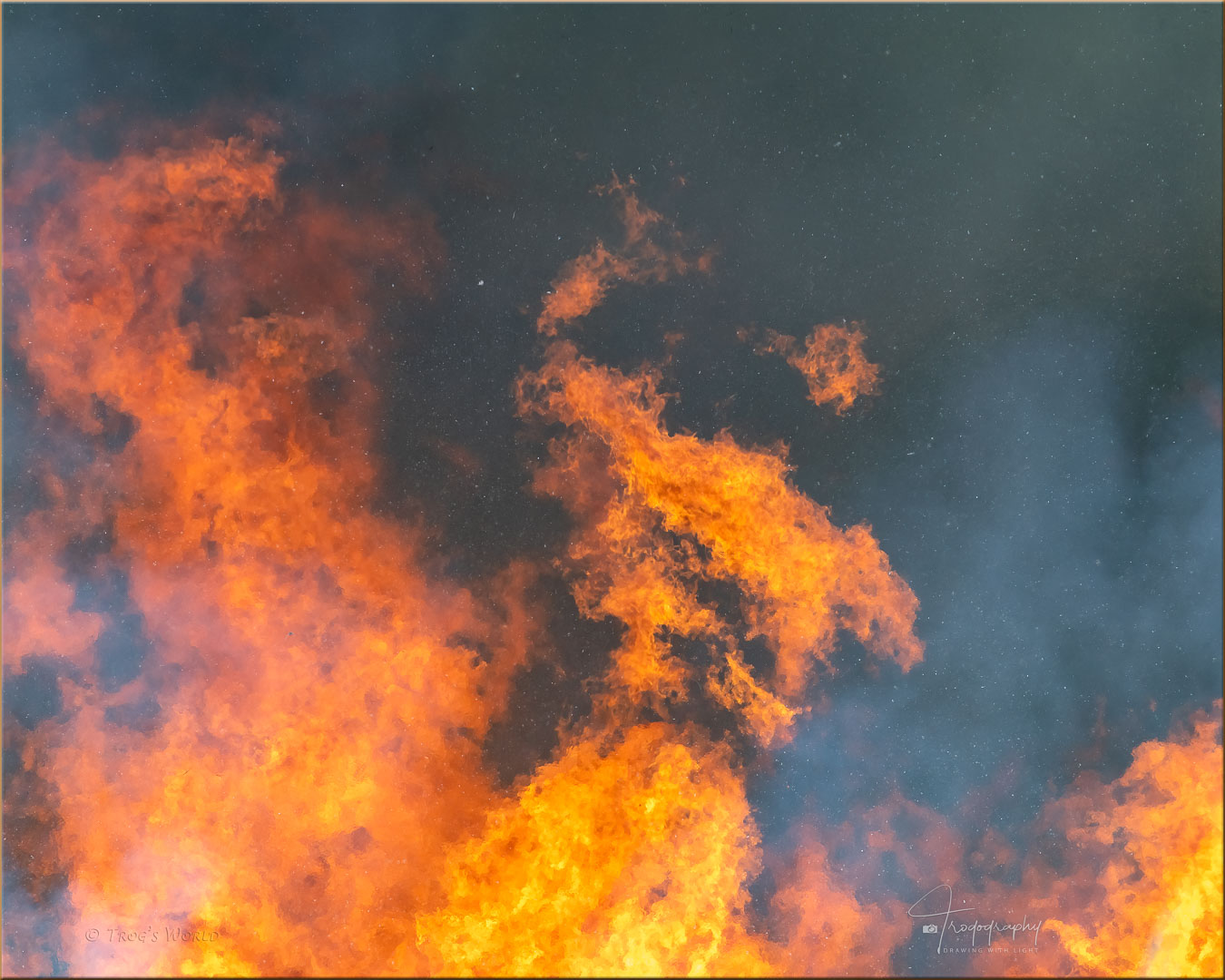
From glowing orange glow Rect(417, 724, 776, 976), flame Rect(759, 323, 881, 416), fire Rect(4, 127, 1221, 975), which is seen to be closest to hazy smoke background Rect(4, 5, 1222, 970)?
flame Rect(759, 323, 881, 416)

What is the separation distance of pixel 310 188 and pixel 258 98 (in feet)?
2.50

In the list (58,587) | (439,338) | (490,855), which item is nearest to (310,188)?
(439,338)

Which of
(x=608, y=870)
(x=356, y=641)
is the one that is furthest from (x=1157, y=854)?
(x=356, y=641)

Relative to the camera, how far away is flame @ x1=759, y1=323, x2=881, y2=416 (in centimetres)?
543

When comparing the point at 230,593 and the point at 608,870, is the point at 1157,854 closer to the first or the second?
the point at 608,870

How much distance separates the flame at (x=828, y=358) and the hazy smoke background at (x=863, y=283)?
0.11m

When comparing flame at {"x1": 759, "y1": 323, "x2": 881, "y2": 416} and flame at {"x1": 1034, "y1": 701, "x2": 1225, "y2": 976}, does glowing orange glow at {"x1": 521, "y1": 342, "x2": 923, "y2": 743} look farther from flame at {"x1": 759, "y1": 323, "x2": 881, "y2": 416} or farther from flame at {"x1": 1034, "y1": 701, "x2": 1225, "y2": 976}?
flame at {"x1": 1034, "y1": 701, "x2": 1225, "y2": 976}

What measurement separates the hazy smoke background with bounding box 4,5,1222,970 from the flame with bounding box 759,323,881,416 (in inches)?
4.4

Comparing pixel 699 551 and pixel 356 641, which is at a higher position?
pixel 699 551

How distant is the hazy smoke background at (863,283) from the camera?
5.39m

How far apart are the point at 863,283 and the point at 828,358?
0.63 metres

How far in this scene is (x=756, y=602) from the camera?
5.50m

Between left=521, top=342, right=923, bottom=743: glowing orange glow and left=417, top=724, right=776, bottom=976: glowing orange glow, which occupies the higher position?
left=521, top=342, right=923, bottom=743: glowing orange glow

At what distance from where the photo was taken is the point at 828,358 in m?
5.43
